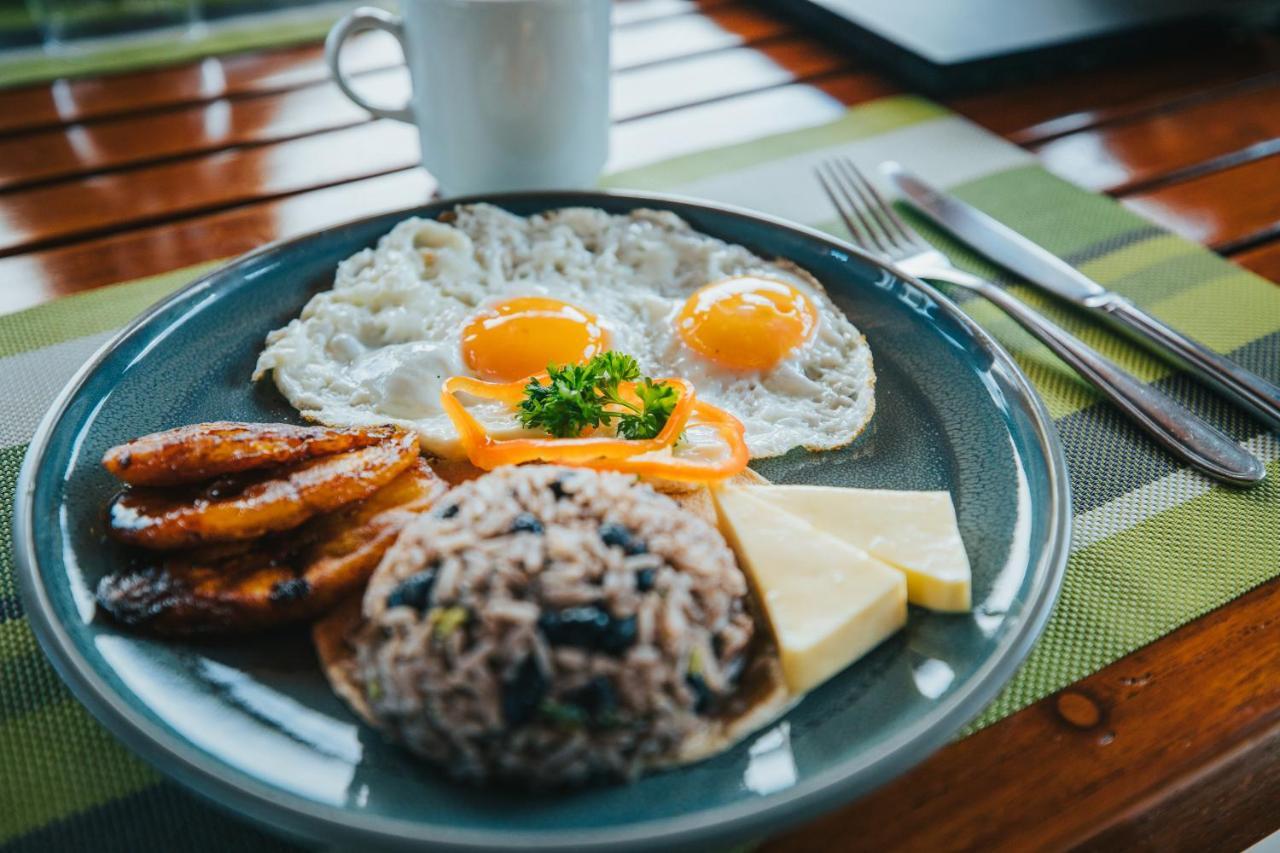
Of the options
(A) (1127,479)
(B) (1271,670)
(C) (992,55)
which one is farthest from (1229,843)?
(C) (992,55)

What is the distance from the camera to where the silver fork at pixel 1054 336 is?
1.56 metres

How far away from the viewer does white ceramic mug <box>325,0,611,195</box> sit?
75.5 inches

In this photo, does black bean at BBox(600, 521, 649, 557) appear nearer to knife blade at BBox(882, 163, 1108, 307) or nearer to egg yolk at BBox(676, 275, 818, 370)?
egg yolk at BBox(676, 275, 818, 370)

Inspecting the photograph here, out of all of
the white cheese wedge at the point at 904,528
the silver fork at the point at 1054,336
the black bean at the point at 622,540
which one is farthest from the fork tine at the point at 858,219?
the black bean at the point at 622,540

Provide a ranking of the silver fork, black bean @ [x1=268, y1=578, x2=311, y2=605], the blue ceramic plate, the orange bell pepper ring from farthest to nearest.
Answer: the silver fork < the orange bell pepper ring < black bean @ [x1=268, y1=578, x2=311, y2=605] < the blue ceramic plate

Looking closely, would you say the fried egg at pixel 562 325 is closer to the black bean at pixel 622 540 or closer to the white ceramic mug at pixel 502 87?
the white ceramic mug at pixel 502 87

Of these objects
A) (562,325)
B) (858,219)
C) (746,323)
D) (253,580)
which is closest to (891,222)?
(858,219)

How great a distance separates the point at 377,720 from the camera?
112 cm

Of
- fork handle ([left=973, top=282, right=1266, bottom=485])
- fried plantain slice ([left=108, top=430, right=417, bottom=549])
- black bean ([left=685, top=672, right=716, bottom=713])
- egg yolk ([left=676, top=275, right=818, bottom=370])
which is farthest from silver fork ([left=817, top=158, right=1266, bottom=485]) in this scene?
fried plantain slice ([left=108, top=430, right=417, bottom=549])

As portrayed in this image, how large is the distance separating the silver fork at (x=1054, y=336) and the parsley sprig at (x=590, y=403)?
0.62 metres

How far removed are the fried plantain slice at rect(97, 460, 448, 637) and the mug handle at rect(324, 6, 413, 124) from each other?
3.89 ft

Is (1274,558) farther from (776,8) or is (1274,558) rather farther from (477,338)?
(776,8)

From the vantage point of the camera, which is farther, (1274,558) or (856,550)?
(1274,558)

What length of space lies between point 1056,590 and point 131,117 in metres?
2.54
